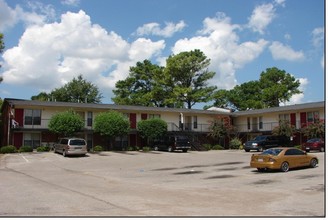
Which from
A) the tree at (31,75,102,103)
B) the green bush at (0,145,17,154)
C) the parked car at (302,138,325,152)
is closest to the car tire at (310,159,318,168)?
the parked car at (302,138,325,152)

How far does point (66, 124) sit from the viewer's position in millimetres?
35562

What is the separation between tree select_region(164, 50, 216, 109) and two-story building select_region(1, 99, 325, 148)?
40.7 ft

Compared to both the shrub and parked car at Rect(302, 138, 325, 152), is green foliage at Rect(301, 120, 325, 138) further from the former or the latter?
the shrub

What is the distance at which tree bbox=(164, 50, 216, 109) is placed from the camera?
63.5 m

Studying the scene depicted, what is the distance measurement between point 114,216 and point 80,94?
67.0 metres

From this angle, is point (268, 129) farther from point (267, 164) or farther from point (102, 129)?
point (267, 164)

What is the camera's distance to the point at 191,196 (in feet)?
40.1

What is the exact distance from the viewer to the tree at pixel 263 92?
70.4 metres

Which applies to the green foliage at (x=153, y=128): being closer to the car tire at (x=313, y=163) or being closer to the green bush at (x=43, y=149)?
the green bush at (x=43, y=149)

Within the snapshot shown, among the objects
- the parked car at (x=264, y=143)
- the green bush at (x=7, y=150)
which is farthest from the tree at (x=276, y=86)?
the green bush at (x=7, y=150)

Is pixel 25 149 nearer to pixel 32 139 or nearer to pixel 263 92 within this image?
pixel 32 139

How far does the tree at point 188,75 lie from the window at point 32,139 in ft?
92.1

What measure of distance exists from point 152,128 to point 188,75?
25790 mm

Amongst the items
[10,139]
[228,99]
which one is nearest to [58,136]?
[10,139]
